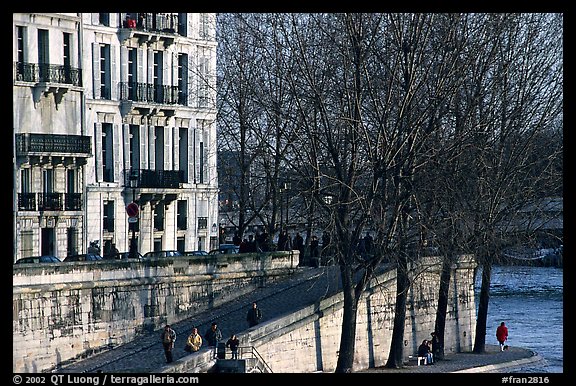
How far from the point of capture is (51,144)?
5125 cm

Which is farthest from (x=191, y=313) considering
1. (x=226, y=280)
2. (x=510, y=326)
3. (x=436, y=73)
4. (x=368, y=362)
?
Result: (x=510, y=326)

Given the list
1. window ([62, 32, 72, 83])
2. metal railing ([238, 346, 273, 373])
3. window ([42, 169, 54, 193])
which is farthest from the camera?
window ([62, 32, 72, 83])

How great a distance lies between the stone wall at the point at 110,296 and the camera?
38812 millimetres

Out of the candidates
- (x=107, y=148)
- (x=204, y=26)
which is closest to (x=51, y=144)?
(x=107, y=148)

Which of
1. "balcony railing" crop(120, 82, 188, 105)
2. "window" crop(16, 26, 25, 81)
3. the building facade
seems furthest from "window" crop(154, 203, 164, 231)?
"window" crop(16, 26, 25, 81)

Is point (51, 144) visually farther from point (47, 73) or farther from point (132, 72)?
point (132, 72)

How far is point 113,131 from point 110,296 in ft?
42.8

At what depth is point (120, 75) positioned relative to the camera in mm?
54156

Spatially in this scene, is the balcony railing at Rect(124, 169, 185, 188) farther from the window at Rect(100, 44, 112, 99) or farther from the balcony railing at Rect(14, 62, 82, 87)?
the balcony railing at Rect(14, 62, 82, 87)

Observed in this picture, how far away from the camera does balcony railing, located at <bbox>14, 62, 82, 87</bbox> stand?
50.0 metres

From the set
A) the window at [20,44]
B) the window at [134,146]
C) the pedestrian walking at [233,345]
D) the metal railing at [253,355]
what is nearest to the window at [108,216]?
the window at [134,146]

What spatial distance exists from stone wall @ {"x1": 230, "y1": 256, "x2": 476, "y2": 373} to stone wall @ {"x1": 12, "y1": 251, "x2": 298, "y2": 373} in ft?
12.5

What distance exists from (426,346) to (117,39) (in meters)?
16.9

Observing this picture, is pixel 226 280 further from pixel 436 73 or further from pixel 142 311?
pixel 436 73
